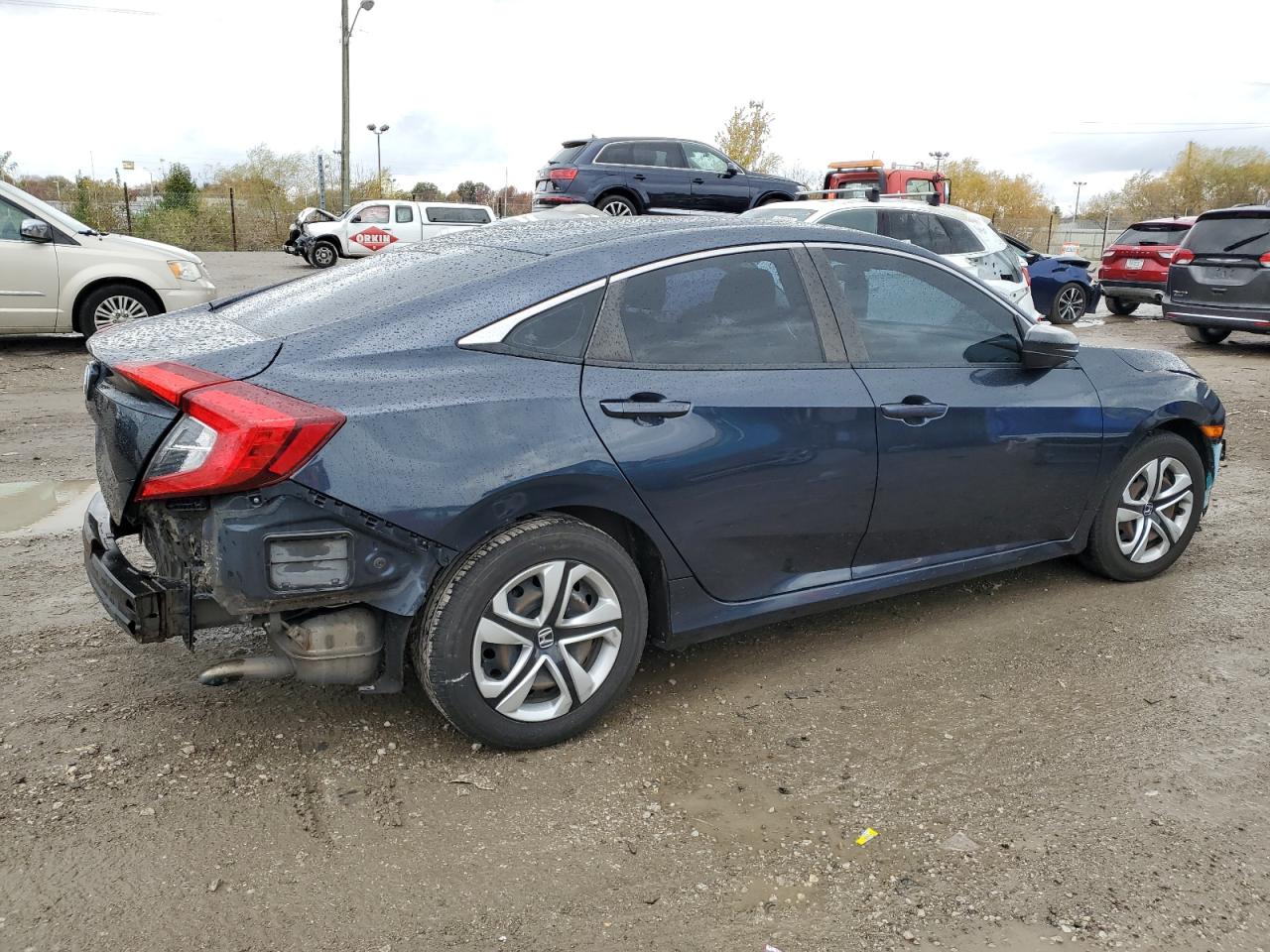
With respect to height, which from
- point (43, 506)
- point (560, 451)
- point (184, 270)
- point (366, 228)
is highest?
point (560, 451)

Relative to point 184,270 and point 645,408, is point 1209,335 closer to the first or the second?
point 184,270

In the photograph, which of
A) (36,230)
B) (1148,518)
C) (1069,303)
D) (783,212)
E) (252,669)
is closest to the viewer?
(252,669)

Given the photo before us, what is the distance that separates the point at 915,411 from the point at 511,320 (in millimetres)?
1525

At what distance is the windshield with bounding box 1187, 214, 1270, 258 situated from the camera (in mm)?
13008

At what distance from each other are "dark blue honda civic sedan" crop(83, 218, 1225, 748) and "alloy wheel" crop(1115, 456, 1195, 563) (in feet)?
1.94

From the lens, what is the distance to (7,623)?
4.08 m

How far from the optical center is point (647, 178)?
1725 cm

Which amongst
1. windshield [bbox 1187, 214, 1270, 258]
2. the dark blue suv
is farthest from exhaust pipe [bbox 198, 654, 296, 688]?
the dark blue suv

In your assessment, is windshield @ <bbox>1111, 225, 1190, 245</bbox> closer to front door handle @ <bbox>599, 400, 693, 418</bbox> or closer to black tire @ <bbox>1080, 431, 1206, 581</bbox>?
black tire @ <bbox>1080, 431, 1206, 581</bbox>

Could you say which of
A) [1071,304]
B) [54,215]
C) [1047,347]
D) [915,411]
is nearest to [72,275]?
[54,215]

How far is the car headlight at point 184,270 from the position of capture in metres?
10.9

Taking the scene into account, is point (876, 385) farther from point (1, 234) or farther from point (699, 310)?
point (1, 234)

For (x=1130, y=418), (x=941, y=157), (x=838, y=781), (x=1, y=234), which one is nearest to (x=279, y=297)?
(x=838, y=781)

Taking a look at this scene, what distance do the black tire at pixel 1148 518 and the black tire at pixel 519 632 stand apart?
2.37m
